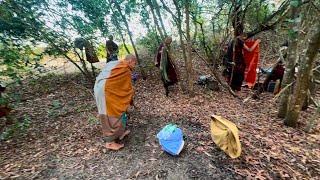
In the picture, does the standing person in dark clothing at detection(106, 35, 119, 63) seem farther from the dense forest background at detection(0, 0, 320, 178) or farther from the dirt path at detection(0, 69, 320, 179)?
the dirt path at detection(0, 69, 320, 179)

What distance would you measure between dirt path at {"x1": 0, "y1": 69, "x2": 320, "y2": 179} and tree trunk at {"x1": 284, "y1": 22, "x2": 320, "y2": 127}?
257 millimetres

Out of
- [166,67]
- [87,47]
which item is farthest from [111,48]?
[166,67]

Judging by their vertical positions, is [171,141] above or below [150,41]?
below

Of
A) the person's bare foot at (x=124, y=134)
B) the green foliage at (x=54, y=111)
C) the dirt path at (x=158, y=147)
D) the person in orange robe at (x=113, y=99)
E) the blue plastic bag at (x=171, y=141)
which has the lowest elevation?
the dirt path at (x=158, y=147)

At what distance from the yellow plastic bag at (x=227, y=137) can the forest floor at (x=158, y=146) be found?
0.16 metres

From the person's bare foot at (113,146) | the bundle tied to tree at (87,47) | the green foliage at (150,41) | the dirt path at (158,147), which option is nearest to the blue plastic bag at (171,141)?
the dirt path at (158,147)

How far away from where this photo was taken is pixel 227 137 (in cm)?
420

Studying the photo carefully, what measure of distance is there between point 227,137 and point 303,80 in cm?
193

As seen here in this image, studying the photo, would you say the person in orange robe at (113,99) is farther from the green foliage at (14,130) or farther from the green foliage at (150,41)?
the green foliage at (150,41)

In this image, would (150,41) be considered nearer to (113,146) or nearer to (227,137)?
(113,146)

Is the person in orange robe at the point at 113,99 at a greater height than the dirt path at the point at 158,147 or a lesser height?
greater

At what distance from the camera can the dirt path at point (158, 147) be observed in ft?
13.7

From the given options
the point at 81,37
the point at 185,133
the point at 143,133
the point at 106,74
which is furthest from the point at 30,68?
the point at 185,133

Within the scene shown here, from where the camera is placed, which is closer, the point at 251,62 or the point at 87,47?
the point at 251,62
